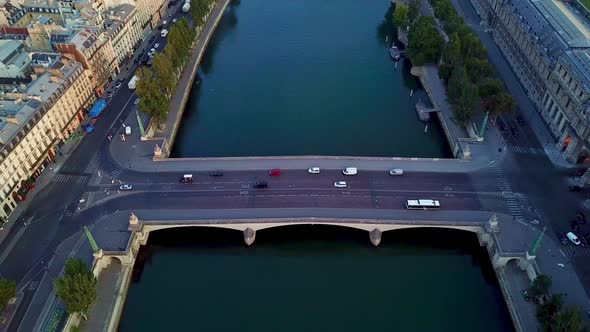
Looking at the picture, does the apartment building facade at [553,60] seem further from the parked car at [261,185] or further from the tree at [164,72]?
the tree at [164,72]

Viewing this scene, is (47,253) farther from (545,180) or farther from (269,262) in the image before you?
(545,180)

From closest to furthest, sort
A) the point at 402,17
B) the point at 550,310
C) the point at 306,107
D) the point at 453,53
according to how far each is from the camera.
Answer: the point at 550,310, the point at 453,53, the point at 306,107, the point at 402,17

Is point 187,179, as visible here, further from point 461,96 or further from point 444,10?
point 444,10

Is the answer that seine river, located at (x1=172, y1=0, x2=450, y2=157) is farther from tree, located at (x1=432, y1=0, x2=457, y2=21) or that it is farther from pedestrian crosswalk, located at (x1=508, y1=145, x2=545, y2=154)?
tree, located at (x1=432, y1=0, x2=457, y2=21)

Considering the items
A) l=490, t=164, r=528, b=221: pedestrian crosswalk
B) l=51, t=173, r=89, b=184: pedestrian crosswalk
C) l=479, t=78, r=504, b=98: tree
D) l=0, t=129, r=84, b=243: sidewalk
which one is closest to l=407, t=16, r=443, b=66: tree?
l=479, t=78, r=504, b=98: tree

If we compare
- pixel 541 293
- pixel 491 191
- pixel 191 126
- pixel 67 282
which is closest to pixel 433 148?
pixel 491 191

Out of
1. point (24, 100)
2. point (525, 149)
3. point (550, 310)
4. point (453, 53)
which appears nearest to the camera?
point (550, 310)

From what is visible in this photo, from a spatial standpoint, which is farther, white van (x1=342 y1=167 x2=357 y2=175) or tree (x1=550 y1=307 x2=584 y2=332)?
white van (x1=342 y1=167 x2=357 y2=175)

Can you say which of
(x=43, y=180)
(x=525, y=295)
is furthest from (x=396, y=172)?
(x=43, y=180)

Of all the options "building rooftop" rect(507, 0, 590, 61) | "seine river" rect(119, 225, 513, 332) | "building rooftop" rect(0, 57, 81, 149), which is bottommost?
"seine river" rect(119, 225, 513, 332)
